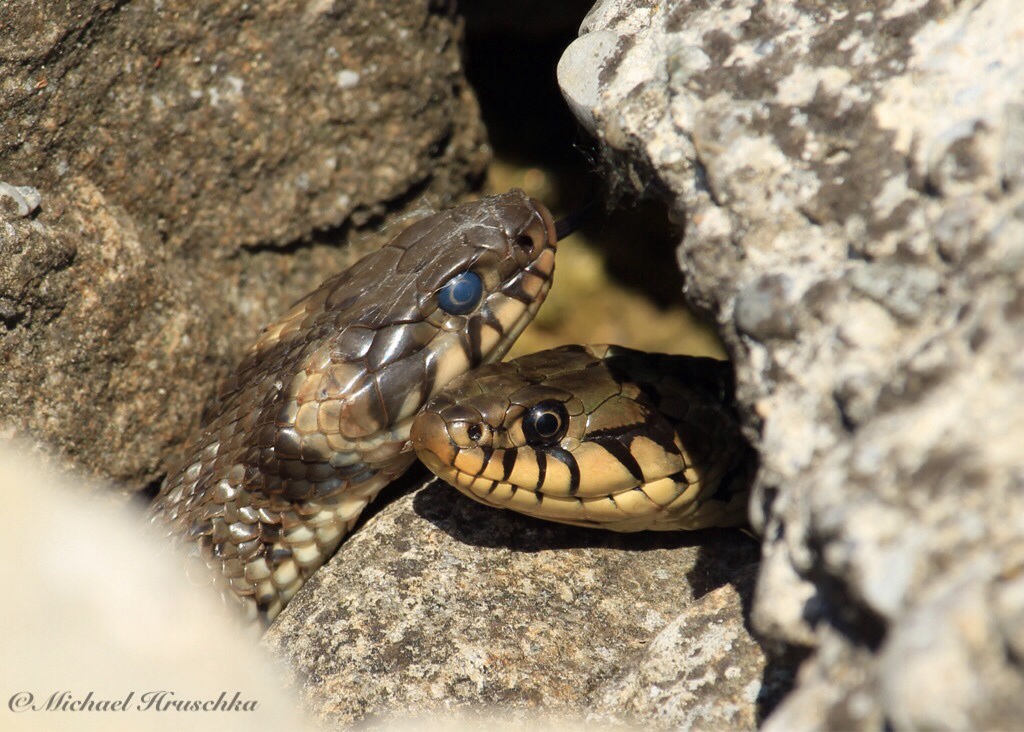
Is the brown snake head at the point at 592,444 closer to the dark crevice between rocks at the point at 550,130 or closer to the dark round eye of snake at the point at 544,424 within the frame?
the dark round eye of snake at the point at 544,424

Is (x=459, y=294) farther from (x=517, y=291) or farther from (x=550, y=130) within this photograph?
(x=550, y=130)

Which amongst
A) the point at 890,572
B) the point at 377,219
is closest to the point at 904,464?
the point at 890,572

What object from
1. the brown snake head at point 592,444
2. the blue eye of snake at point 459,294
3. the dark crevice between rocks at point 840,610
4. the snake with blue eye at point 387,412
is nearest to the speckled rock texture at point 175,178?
the snake with blue eye at point 387,412

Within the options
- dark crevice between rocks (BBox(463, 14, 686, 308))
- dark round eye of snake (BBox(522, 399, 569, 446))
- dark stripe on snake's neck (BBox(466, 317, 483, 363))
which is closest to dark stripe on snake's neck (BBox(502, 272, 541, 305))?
dark stripe on snake's neck (BBox(466, 317, 483, 363))

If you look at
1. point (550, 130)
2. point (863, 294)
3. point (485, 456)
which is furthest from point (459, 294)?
point (550, 130)

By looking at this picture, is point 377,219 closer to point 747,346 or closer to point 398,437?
point 398,437

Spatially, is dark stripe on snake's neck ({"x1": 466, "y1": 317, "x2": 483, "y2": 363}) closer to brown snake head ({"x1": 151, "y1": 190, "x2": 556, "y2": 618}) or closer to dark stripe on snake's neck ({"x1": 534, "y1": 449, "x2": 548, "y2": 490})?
brown snake head ({"x1": 151, "y1": 190, "x2": 556, "y2": 618})
